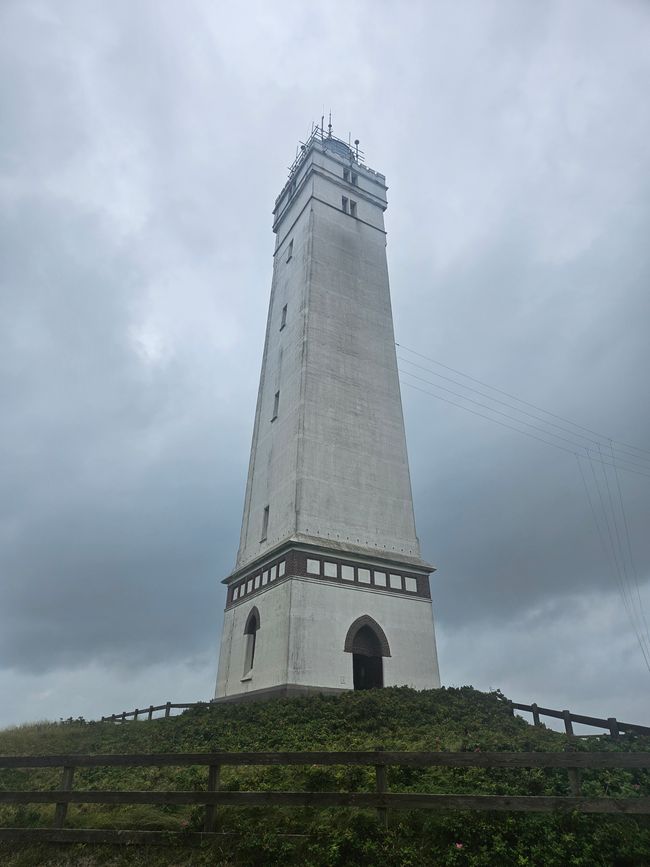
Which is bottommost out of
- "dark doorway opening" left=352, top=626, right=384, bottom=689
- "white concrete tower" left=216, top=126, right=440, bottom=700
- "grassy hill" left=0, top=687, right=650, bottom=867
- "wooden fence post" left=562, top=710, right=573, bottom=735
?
"grassy hill" left=0, top=687, right=650, bottom=867

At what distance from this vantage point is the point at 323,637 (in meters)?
23.6

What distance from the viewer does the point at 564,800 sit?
25.2ft

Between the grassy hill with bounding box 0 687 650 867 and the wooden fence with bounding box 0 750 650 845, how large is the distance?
208mm

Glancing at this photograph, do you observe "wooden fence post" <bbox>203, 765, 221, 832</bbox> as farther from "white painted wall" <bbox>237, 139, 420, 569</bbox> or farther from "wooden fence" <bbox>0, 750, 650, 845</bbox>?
"white painted wall" <bbox>237, 139, 420, 569</bbox>

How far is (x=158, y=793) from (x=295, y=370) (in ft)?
76.8

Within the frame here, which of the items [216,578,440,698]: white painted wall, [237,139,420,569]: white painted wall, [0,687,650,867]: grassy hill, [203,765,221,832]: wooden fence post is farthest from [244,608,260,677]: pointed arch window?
[203,765,221,832]: wooden fence post

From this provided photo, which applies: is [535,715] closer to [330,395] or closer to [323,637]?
[323,637]

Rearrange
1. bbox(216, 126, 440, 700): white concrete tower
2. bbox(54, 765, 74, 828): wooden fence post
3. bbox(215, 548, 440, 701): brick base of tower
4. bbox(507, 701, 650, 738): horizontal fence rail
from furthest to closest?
bbox(216, 126, 440, 700): white concrete tower → bbox(215, 548, 440, 701): brick base of tower → bbox(507, 701, 650, 738): horizontal fence rail → bbox(54, 765, 74, 828): wooden fence post

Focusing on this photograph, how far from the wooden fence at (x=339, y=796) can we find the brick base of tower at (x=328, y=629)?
44.1ft

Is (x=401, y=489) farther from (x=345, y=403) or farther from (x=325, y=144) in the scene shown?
(x=325, y=144)

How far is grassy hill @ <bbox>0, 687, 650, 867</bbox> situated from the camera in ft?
24.8

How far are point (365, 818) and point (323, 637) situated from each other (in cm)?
1567

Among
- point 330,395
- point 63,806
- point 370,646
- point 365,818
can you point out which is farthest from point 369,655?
point 365,818

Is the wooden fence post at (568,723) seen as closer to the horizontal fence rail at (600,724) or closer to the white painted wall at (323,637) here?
the horizontal fence rail at (600,724)
